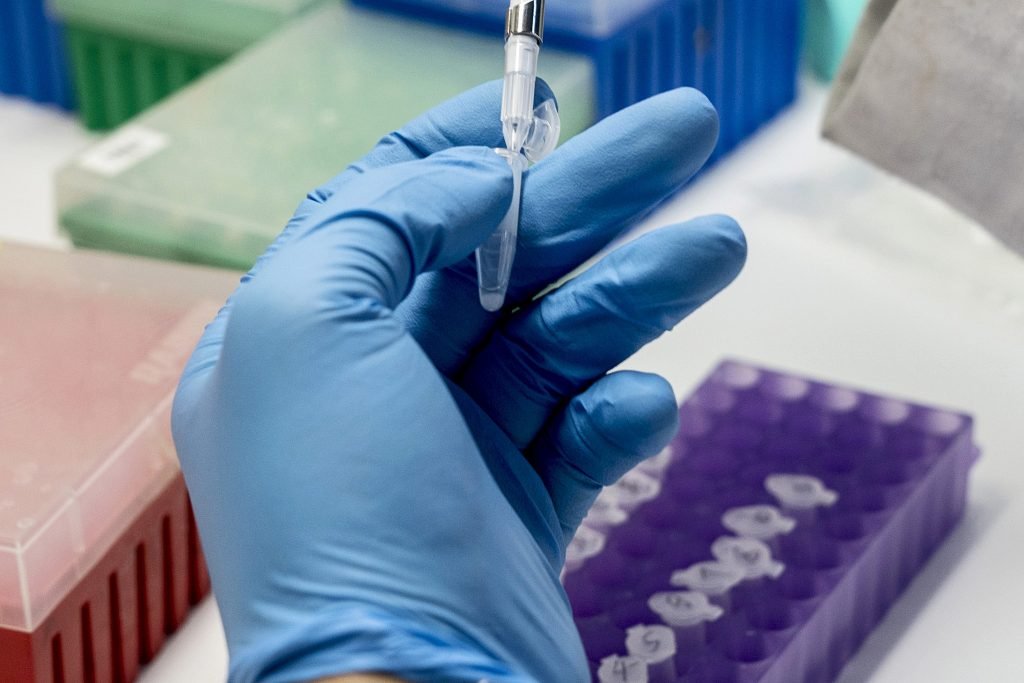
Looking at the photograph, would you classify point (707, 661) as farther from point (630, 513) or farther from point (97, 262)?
point (97, 262)

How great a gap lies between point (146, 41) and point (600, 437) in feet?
3.52

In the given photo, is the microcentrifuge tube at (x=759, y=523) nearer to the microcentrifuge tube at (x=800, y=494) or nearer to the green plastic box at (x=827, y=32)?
the microcentrifuge tube at (x=800, y=494)

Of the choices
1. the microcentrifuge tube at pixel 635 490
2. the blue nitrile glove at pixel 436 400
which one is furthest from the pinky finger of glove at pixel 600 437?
the microcentrifuge tube at pixel 635 490

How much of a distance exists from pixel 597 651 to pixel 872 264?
696 millimetres

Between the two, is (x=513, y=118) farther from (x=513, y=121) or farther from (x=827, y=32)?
(x=827, y=32)

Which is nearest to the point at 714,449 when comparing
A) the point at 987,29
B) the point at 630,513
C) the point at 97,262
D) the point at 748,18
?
the point at 630,513

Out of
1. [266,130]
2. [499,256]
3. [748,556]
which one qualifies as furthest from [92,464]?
[266,130]

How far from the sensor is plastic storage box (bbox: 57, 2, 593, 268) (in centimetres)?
148

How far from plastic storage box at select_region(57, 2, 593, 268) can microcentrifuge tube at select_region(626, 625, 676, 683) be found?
0.57m

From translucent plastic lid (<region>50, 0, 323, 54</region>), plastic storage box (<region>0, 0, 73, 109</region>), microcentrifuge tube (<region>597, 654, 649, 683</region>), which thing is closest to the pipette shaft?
microcentrifuge tube (<region>597, 654, 649, 683</region>)

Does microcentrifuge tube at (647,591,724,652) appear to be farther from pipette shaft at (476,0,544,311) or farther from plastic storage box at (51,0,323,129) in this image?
plastic storage box at (51,0,323,129)

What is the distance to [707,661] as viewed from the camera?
104 cm

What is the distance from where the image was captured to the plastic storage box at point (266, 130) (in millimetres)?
1482

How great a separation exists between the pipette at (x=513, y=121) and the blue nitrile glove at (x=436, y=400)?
0.06 feet
